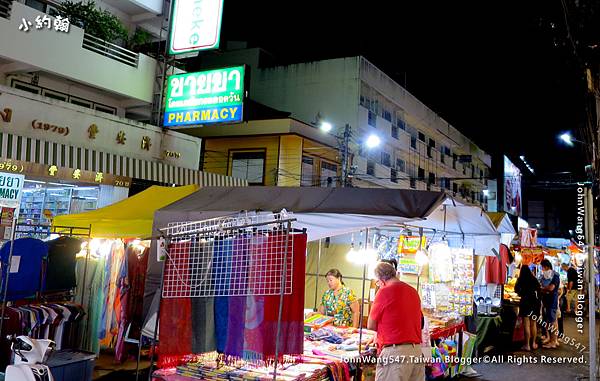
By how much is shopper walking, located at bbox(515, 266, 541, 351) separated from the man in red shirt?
315 inches

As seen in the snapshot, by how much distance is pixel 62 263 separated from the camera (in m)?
8.43

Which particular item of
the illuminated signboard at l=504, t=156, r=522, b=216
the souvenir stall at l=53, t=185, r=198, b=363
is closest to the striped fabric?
the souvenir stall at l=53, t=185, r=198, b=363

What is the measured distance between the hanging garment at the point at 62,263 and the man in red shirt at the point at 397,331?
6.06m

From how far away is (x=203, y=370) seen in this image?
4887 millimetres

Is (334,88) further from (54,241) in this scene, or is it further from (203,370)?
(203,370)

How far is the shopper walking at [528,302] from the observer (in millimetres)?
12172

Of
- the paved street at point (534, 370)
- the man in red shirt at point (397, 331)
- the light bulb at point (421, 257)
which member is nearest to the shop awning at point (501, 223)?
the light bulb at point (421, 257)

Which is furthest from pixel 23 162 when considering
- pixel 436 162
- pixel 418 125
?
pixel 436 162

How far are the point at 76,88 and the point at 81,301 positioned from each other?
679 centimetres

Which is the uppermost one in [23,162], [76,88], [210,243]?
[76,88]

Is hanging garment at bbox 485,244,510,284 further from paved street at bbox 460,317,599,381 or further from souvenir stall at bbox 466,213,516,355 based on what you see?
paved street at bbox 460,317,599,381

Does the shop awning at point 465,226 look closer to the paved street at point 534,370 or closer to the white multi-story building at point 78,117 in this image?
the paved street at point 534,370

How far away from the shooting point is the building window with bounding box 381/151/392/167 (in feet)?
101

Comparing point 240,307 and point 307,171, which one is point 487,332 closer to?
point 240,307
